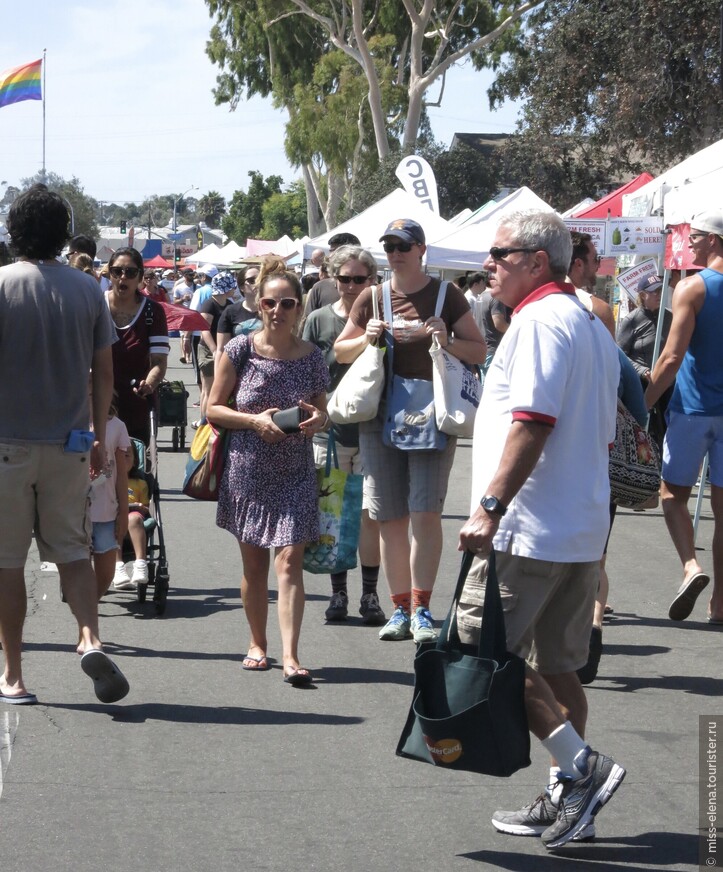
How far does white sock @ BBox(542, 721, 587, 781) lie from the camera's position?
13.0ft

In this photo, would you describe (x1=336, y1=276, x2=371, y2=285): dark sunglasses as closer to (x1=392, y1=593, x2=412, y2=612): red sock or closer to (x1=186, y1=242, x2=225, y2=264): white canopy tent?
(x1=392, y1=593, x2=412, y2=612): red sock

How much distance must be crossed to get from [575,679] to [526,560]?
1.73 feet

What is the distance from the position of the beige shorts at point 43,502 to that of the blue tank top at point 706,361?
3.34 m

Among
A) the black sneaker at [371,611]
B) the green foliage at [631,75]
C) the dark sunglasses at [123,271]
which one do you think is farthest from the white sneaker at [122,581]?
the green foliage at [631,75]

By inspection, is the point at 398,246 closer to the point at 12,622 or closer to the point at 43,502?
the point at 43,502

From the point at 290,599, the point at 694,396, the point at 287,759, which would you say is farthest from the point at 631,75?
the point at 287,759

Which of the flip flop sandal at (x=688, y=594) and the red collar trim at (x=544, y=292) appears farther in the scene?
the flip flop sandal at (x=688, y=594)

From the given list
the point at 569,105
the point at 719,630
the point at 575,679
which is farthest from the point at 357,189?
the point at 575,679

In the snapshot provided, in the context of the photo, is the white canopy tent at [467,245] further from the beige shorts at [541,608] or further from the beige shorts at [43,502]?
the beige shorts at [541,608]

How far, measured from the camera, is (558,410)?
3.84 m

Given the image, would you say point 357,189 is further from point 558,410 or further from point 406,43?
point 558,410

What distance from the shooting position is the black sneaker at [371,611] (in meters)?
7.25

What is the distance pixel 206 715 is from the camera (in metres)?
5.52

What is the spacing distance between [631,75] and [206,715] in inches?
986
